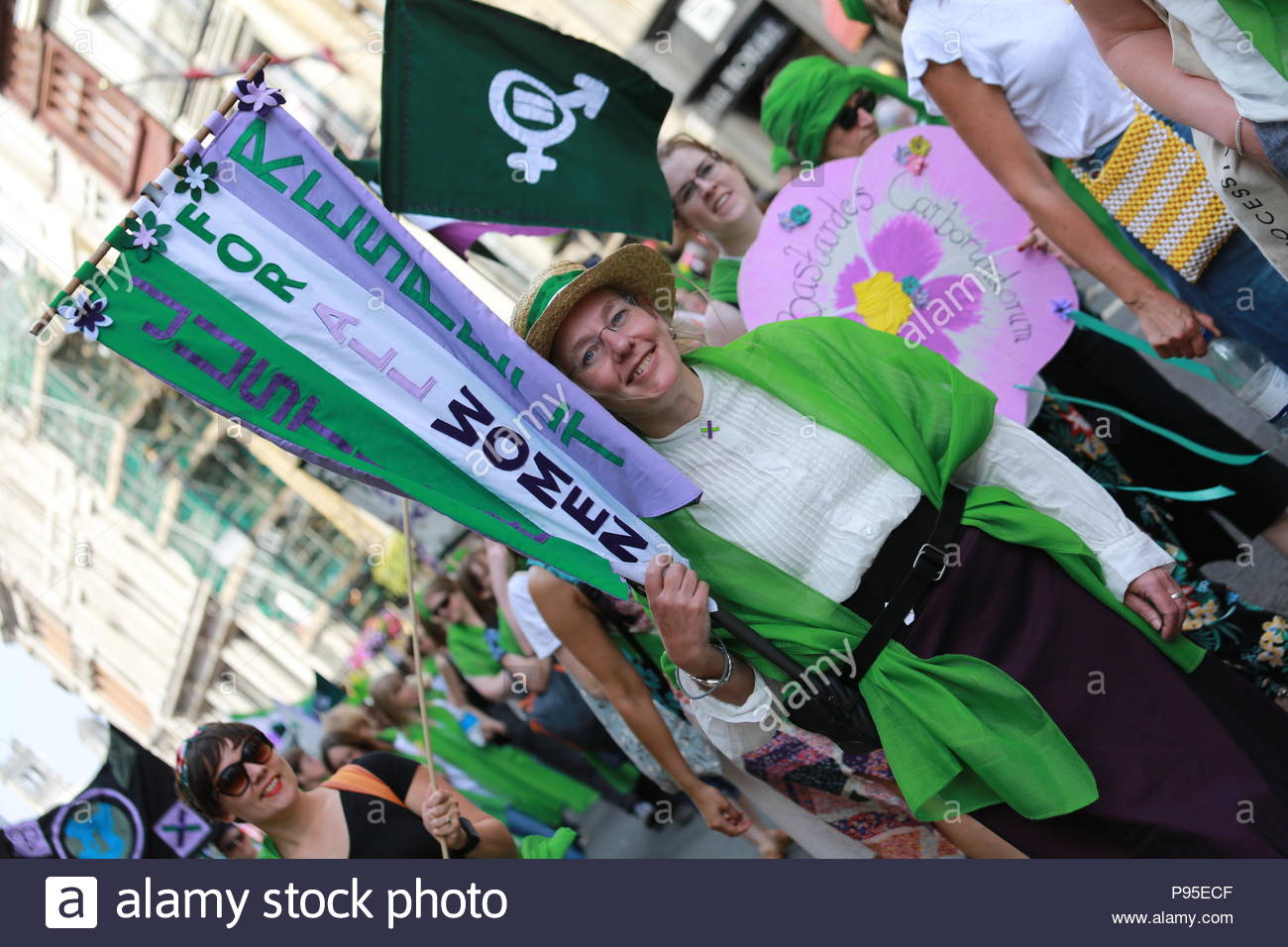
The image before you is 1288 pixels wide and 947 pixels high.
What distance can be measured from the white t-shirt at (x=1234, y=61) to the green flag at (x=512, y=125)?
1.74 metres

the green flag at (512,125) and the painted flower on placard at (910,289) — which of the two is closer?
the green flag at (512,125)

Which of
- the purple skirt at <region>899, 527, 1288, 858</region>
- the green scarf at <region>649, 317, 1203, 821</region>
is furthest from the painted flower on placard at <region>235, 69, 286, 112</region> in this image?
the purple skirt at <region>899, 527, 1288, 858</region>

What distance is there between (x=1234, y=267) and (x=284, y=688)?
1939 centimetres

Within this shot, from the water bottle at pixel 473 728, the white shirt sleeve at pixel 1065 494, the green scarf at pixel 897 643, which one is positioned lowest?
the water bottle at pixel 473 728

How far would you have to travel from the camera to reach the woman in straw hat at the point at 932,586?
7.32 ft

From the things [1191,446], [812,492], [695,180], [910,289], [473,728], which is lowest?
[473,728]

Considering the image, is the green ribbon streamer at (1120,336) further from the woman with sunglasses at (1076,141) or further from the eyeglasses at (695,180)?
the eyeglasses at (695,180)

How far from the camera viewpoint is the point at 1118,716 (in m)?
2.30

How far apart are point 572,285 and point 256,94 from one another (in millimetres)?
728

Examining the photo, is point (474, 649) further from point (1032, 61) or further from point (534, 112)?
point (1032, 61)

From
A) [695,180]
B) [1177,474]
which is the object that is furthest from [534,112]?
[1177,474]

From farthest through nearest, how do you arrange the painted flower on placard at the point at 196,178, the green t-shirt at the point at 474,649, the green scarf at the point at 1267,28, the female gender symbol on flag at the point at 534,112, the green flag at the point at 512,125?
the green t-shirt at the point at 474,649 → the female gender symbol on flag at the point at 534,112 → the green flag at the point at 512,125 → the painted flower on placard at the point at 196,178 → the green scarf at the point at 1267,28

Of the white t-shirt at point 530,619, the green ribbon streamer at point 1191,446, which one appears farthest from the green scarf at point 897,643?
the white t-shirt at point 530,619
